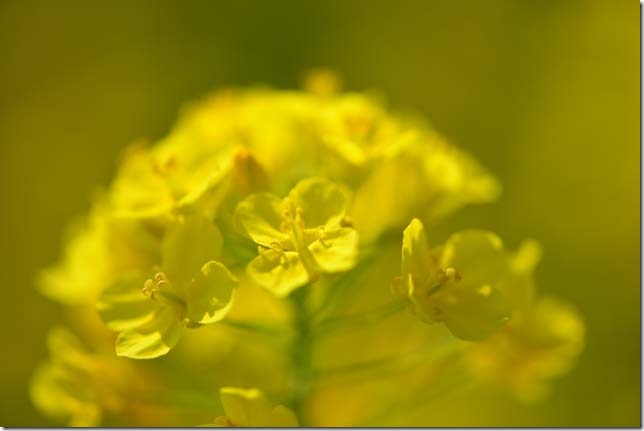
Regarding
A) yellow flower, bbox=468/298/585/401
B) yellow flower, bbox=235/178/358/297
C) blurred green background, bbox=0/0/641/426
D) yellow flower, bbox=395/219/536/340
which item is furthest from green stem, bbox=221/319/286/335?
blurred green background, bbox=0/0/641/426

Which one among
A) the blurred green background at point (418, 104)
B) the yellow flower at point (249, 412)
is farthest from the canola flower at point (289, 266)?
the blurred green background at point (418, 104)

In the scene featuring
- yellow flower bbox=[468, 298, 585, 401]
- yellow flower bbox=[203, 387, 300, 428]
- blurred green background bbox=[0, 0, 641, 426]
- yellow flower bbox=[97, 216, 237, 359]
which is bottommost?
yellow flower bbox=[203, 387, 300, 428]

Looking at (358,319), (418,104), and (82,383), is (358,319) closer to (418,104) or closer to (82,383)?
(82,383)

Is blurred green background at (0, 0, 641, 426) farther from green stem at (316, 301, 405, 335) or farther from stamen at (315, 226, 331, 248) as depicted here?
stamen at (315, 226, 331, 248)

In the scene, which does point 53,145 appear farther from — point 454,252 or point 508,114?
point 454,252

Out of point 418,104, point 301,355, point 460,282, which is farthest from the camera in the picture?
point 418,104

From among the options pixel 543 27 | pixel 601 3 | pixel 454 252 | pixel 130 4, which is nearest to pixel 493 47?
pixel 543 27

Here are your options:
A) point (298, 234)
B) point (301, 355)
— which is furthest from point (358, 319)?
point (298, 234)
